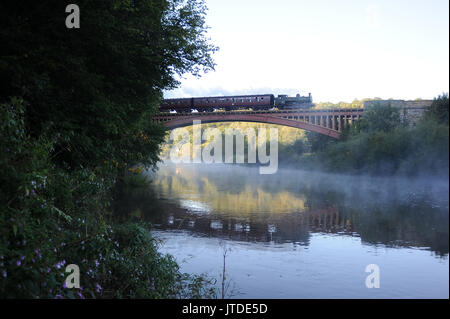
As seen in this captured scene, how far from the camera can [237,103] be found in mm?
53406

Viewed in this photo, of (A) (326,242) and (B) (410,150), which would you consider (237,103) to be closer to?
(A) (326,242)

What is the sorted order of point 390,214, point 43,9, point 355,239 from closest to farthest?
point 43,9 → point 390,214 → point 355,239

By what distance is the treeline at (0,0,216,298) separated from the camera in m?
5.64

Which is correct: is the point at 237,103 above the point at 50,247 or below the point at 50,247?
above

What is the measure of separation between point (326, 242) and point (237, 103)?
137 ft

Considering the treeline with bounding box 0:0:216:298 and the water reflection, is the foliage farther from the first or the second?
the treeline with bounding box 0:0:216:298

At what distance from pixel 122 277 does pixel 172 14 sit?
11.7m

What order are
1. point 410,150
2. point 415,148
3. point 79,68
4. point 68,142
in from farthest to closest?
point 68,142, point 79,68, point 410,150, point 415,148

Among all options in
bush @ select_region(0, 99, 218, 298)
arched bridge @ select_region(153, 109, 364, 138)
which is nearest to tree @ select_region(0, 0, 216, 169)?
bush @ select_region(0, 99, 218, 298)

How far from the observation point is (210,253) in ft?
38.9

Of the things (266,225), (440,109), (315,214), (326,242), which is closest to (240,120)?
(315,214)

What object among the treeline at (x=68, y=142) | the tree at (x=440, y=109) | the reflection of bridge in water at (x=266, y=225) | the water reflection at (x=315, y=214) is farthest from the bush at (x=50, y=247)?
the reflection of bridge in water at (x=266, y=225)
